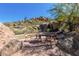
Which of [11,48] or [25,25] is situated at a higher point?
[25,25]

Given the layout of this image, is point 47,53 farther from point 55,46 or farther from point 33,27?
point 33,27

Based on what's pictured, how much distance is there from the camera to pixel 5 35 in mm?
2186

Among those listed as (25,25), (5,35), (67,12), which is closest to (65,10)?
(67,12)

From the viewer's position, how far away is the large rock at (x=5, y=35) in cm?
218

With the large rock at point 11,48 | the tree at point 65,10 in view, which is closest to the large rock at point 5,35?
the large rock at point 11,48

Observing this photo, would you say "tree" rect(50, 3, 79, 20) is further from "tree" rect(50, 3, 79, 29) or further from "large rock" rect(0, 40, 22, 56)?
"large rock" rect(0, 40, 22, 56)

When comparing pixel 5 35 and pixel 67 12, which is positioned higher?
pixel 67 12

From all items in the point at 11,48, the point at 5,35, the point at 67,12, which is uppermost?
the point at 67,12

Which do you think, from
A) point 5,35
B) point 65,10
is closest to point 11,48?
point 5,35

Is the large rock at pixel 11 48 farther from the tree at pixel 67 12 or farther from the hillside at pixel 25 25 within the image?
the tree at pixel 67 12

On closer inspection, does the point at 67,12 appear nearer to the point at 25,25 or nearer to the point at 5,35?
the point at 25,25

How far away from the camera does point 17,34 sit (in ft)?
7.15

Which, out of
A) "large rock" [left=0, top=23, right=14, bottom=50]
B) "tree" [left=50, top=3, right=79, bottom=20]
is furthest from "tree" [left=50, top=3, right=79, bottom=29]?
"large rock" [left=0, top=23, right=14, bottom=50]

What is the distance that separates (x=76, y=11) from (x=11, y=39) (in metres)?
0.63
